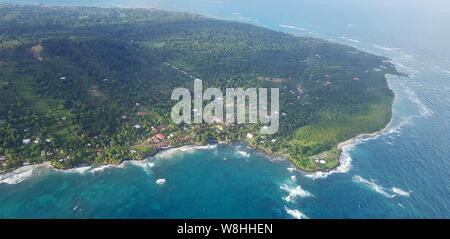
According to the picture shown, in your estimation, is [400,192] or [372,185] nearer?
[400,192]

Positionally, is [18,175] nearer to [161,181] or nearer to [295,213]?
[161,181]

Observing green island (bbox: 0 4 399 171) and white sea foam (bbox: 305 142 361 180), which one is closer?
white sea foam (bbox: 305 142 361 180)

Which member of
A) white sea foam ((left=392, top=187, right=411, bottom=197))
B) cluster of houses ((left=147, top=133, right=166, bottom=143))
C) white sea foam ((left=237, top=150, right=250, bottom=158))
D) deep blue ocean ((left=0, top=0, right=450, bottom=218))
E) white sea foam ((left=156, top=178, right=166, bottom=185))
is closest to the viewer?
deep blue ocean ((left=0, top=0, right=450, bottom=218))

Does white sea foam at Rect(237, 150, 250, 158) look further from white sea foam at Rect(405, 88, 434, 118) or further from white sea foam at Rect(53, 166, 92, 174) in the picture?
white sea foam at Rect(405, 88, 434, 118)

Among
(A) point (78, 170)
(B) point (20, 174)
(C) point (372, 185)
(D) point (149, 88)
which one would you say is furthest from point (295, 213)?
(D) point (149, 88)

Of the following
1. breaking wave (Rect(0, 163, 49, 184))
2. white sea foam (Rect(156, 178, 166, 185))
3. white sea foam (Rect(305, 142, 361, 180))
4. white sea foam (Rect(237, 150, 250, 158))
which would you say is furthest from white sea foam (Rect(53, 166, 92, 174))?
white sea foam (Rect(305, 142, 361, 180))

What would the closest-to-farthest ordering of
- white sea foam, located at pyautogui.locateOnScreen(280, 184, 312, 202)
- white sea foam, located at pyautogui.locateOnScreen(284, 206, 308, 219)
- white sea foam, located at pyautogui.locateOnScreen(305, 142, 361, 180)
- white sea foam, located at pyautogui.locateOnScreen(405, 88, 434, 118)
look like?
white sea foam, located at pyautogui.locateOnScreen(284, 206, 308, 219) < white sea foam, located at pyautogui.locateOnScreen(280, 184, 312, 202) < white sea foam, located at pyautogui.locateOnScreen(305, 142, 361, 180) < white sea foam, located at pyautogui.locateOnScreen(405, 88, 434, 118)

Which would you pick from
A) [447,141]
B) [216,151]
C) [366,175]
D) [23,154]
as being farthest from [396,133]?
[23,154]
